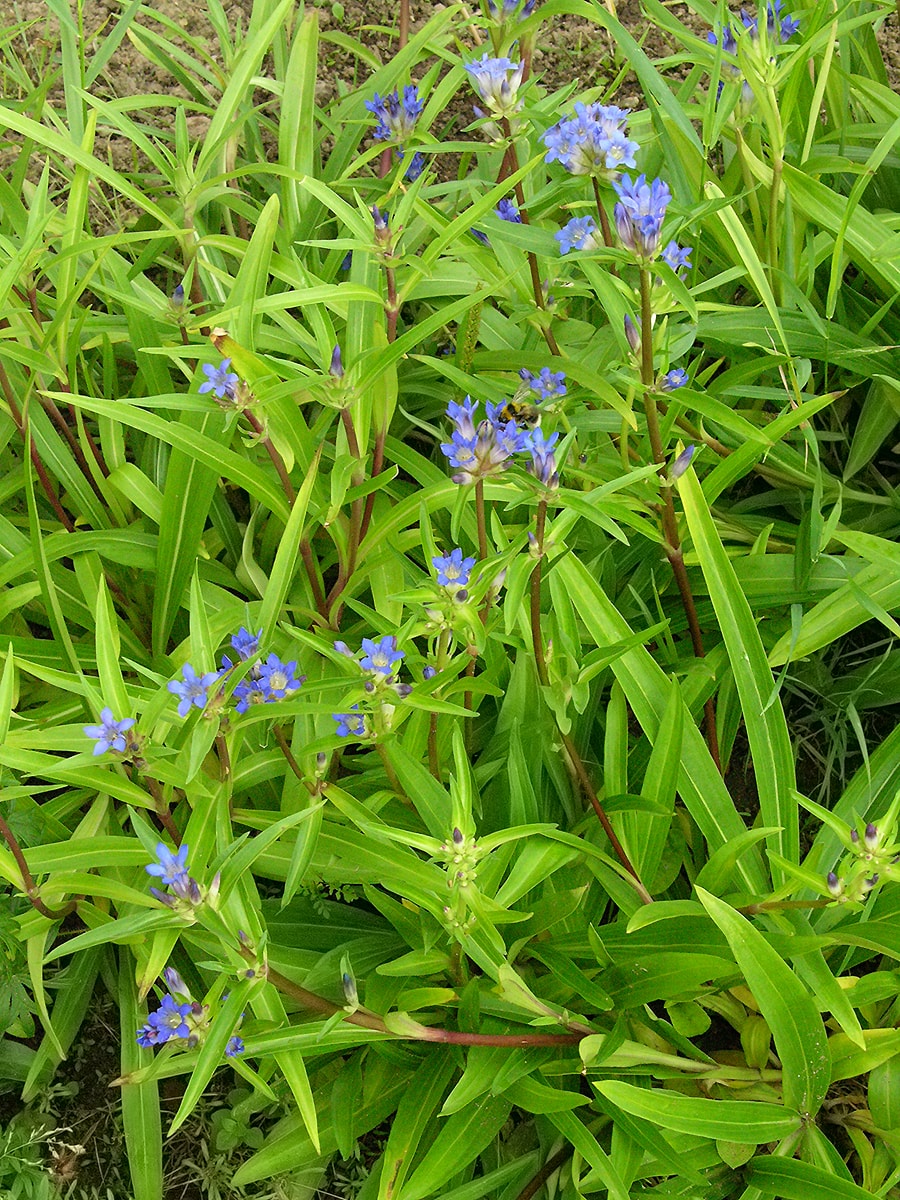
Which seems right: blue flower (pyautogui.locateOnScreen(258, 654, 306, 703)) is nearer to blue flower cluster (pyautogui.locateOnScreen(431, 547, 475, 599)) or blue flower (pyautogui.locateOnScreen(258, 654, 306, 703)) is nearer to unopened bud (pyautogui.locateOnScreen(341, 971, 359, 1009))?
blue flower cluster (pyautogui.locateOnScreen(431, 547, 475, 599))

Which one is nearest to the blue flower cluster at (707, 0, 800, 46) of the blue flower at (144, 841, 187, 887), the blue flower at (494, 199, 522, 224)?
the blue flower at (494, 199, 522, 224)

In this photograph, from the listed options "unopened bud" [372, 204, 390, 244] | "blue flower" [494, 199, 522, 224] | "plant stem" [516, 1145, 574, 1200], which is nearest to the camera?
"unopened bud" [372, 204, 390, 244]

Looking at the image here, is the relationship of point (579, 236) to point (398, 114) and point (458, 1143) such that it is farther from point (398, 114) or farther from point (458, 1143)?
point (458, 1143)

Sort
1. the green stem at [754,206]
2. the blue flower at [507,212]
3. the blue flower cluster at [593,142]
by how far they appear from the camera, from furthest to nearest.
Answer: the green stem at [754,206] < the blue flower at [507,212] < the blue flower cluster at [593,142]

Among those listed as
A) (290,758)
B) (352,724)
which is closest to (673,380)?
(352,724)

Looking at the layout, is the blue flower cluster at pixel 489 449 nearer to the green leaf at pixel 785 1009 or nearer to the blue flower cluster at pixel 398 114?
the green leaf at pixel 785 1009

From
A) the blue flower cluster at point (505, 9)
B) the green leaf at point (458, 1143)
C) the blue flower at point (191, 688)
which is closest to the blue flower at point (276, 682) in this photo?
the blue flower at point (191, 688)

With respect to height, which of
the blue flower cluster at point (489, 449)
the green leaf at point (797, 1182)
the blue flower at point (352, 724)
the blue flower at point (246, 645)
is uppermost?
the blue flower cluster at point (489, 449)

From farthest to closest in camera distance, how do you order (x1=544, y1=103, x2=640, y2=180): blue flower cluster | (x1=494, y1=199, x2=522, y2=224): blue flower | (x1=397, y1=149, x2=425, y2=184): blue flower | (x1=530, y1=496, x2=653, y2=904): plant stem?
1. (x1=397, y1=149, x2=425, y2=184): blue flower
2. (x1=494, y1=199, x2=522, y2=224): blue flower
3. (x1=530, y1=496, x2=653, y2=904): plant stem
4. (x1=544, y1=103, x2=640, y2=180): blue flower cluster
